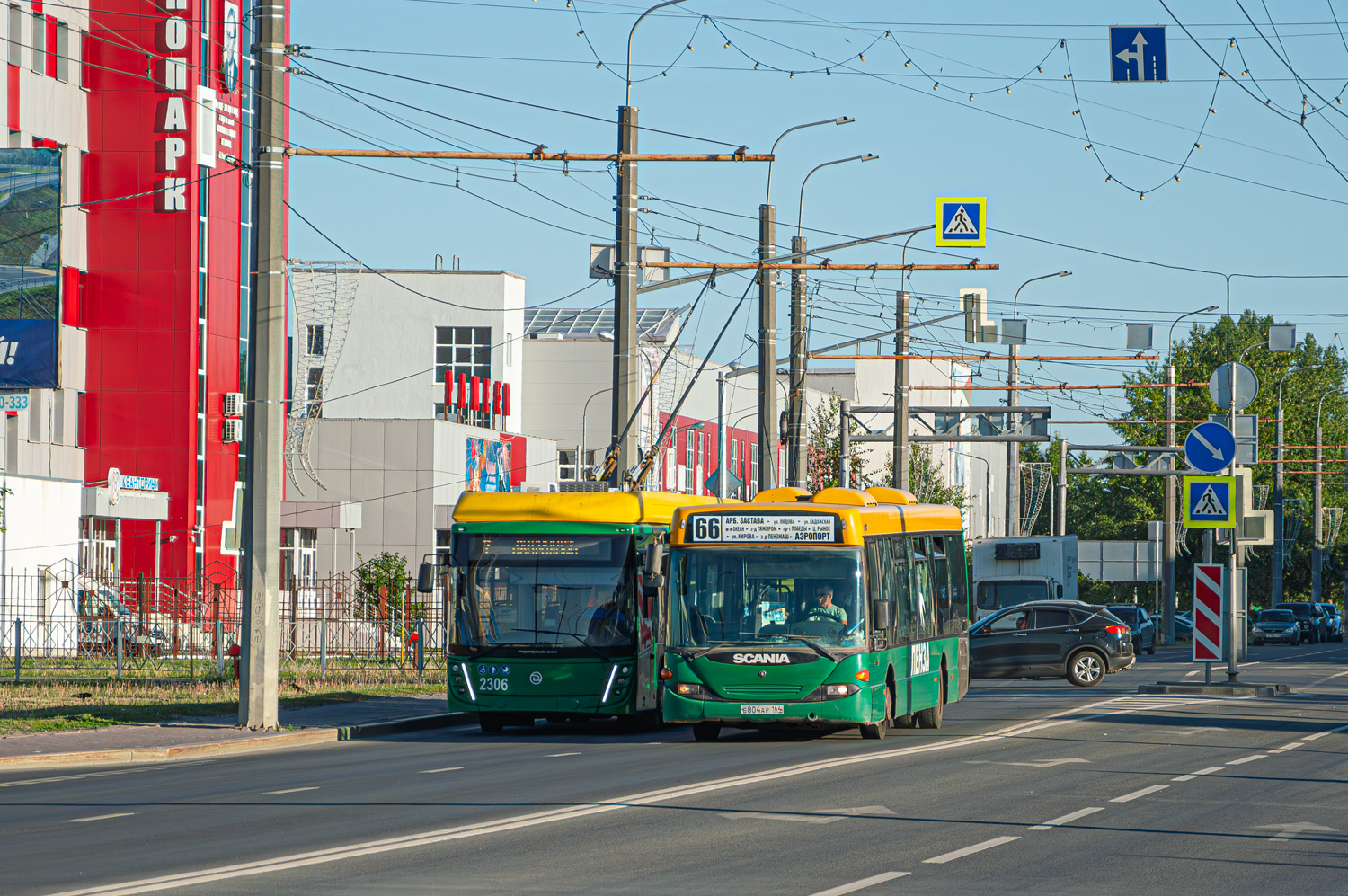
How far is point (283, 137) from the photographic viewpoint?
872 inches

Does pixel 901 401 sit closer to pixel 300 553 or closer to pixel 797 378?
pixel 797 378

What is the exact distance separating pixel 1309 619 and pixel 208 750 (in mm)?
62785

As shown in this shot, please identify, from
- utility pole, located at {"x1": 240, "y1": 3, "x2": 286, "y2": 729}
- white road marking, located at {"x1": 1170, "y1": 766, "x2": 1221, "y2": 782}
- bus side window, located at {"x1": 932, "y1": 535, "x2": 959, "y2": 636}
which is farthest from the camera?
bus side window, located at {"x1": 932, "y1": 535, "x2": 959, "y2": 636}

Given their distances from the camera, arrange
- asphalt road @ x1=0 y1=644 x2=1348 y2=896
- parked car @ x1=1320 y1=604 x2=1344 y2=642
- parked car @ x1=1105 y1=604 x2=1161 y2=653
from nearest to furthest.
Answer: asphalt road @ x1=0 y1=644 x2=1348 y2=896 → parked car @ x1=1105 y1=604 x2=1161 y2=653 → parked car @ x1=1320 y1=604 x2=1344 y2=642

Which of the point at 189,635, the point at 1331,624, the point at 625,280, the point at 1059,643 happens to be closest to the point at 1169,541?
the point at 1331,624

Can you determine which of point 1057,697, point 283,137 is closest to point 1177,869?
point 283,137

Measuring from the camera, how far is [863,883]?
33.2 feet

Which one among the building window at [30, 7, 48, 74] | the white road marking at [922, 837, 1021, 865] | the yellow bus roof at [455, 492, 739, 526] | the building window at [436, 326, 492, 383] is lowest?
the white road marking at [922, 837, 1021, 865]

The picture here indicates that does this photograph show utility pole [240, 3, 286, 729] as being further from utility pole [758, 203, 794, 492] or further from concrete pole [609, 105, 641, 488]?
utility pole [758, 203, 794, 492]

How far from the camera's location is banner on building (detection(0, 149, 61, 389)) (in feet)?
128

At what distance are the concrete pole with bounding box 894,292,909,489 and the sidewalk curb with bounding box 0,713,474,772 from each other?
2067 cm

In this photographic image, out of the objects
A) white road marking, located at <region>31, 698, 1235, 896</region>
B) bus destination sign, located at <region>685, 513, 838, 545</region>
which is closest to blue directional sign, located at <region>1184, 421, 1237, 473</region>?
bus destination sign, located at <region>685, 513, 838, 545</region>

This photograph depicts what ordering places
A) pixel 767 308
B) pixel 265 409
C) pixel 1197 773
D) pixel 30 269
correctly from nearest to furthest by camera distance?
1. pixel 1197 773
2. pixel 265 409
3. pixel 767 308
4. pixel 30 269

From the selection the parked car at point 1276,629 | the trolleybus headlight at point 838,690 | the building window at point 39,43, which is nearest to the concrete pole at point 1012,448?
the parked car at point 1276,629
